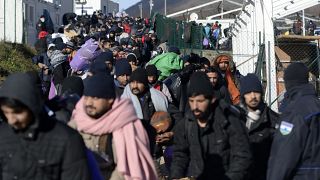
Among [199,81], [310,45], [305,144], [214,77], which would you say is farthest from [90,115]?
[310,45]

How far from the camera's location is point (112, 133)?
17.7ft

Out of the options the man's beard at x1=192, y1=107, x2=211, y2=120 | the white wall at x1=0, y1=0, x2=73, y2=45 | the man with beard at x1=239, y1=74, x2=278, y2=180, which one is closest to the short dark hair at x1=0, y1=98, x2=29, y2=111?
the man's beard at x1=192, y1=107, x2=211, y2=120

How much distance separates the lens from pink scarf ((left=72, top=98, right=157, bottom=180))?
5.34 meters

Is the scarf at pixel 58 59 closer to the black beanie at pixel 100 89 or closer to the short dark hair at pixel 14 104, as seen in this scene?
the black beanie at pixel 100 89

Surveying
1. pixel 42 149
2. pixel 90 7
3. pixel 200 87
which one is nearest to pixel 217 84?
pixel 200 87

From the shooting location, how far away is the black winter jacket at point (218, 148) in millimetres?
6199

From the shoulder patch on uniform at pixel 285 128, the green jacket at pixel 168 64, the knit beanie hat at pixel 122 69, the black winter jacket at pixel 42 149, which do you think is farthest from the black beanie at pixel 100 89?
the green jacket at pixel 168 64

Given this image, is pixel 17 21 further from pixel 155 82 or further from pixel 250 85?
pixel 250 85

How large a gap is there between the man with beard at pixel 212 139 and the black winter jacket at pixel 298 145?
273mm

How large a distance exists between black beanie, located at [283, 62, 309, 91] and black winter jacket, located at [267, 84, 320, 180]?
0.99ft

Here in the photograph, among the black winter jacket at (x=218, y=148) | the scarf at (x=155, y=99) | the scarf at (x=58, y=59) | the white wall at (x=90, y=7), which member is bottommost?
the black winter jacket at (x=218, y=148)

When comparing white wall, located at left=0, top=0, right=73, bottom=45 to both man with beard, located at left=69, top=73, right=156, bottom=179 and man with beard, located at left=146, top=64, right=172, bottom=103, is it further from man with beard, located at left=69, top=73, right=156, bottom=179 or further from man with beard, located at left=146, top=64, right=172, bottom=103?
man with beard, located at left=69, top=73, right=156, bottom=179

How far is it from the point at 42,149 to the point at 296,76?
2.89m

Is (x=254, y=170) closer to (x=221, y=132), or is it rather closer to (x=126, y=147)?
(x=221, y=132)
